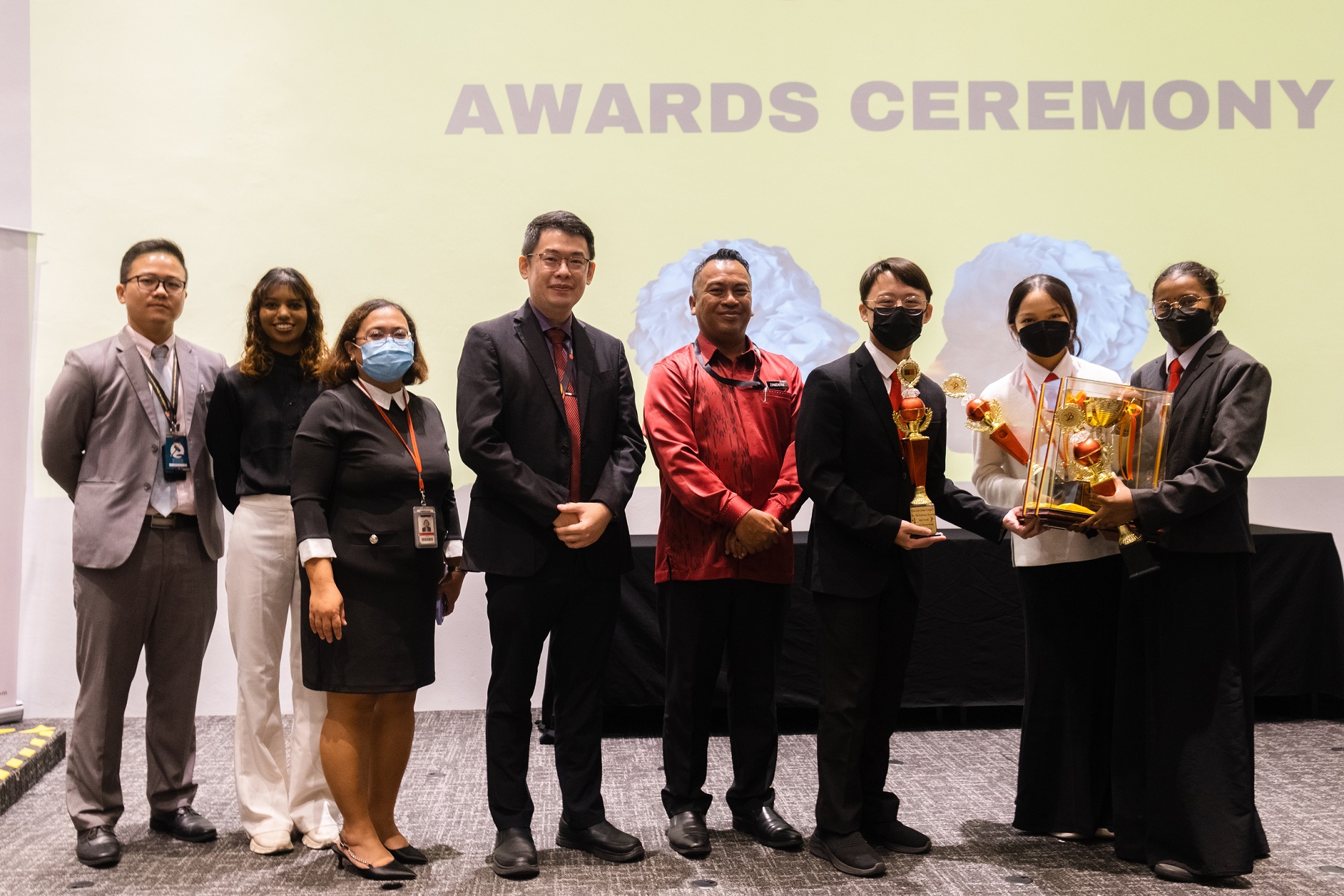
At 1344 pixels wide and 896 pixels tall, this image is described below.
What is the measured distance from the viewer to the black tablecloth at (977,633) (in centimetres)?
415

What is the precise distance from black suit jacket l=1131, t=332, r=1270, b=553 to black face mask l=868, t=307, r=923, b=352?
69 cm

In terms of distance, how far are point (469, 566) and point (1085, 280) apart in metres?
3.42

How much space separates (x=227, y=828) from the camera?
3027 mm

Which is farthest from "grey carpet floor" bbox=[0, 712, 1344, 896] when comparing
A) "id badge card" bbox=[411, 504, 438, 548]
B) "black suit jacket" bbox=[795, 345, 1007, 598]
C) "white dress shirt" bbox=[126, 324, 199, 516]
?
"white dress shirt" bbox=[126, 324, 199, 516]

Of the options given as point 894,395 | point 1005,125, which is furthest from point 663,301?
point 894,395

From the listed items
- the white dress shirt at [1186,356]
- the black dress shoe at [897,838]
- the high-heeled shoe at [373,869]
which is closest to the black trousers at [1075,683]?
the black dress shoe at [897,838]

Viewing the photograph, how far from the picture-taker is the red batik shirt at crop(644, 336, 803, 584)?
8.98 ft

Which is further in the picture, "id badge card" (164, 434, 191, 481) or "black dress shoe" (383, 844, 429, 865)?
"id badge card" (164, 434, 191, 481)

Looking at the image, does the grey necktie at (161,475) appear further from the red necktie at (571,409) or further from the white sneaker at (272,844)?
the red necktie at (571,409)

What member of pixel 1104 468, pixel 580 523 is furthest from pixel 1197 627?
pixel 580 523

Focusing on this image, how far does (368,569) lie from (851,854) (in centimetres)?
145

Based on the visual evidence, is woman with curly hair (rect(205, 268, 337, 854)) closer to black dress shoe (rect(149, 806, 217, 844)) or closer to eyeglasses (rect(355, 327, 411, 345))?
black dress shoe (rect(149, 806, 217, 844))

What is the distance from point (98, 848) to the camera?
273 centimetres

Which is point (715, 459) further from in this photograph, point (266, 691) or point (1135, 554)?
point (266, 691)
